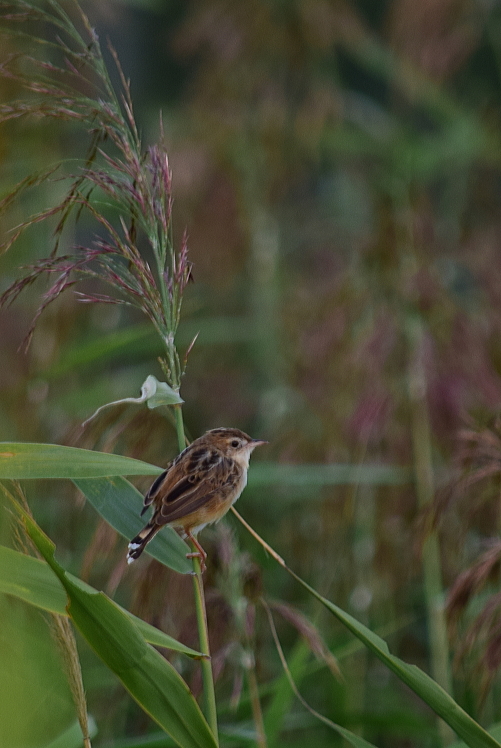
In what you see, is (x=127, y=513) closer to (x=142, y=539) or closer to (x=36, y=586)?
(x=142, y=539)

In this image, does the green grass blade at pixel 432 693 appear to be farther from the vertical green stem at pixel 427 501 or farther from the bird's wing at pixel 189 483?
the vertical green stem at pixel 427 501

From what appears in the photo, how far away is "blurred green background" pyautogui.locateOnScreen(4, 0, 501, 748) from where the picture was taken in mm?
2340

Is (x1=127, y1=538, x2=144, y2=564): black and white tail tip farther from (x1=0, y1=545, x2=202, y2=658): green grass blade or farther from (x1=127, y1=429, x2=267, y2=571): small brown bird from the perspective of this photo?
(x1=0, y1=545, x2=202, y2=658): green grass blade

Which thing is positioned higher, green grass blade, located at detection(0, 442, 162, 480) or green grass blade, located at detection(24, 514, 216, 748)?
green grass blade, located at detection(0, 442, 162, 480)

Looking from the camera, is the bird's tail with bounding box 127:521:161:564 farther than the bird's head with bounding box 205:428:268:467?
No

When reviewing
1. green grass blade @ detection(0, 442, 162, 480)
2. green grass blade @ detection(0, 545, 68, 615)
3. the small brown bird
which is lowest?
A: green grass blade @ detection(0, 545, 68, 615)

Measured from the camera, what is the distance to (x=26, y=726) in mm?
1026

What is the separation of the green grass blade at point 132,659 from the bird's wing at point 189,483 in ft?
0.86

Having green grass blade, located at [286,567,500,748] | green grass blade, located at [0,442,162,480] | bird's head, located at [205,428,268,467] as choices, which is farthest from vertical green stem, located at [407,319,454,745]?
green grass blade, located at [0,442,162,480]

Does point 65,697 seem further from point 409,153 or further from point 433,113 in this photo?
point 433,113

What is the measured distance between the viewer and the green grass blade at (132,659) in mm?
1102

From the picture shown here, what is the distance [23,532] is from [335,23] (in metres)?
3.74

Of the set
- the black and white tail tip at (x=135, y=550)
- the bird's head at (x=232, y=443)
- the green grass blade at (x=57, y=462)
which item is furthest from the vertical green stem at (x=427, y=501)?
the green grass blade at (x=57, y=462)

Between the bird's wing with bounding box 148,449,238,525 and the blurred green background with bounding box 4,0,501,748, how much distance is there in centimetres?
25
